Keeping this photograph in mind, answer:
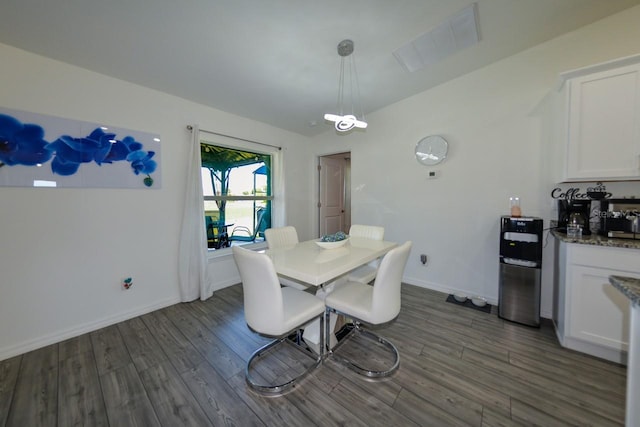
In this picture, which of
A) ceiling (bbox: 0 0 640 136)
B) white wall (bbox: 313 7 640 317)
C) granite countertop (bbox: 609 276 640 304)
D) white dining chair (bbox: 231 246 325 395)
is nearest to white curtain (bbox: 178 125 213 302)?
ceiling (bbox: 0 0 640 136)

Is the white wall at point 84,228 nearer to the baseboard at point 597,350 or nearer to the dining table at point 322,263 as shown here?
the dining table at point 322,263

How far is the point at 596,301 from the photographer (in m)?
1.76

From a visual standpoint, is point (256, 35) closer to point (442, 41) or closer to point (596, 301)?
point (442, 41)

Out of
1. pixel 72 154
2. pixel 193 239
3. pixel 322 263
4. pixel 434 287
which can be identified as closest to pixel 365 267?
pixel 322 263

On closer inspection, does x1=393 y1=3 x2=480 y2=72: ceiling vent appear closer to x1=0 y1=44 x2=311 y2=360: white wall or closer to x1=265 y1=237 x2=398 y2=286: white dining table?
x1=265 y1=237 x2=398 y2=286: white dining table

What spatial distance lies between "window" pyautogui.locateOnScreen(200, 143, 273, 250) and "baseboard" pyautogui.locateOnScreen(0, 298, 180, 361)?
102 centimetres

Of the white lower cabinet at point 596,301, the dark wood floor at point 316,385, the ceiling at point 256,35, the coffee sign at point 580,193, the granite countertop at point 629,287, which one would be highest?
the ceiling at point 256,35

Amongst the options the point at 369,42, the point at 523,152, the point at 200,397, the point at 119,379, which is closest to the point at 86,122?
the point at 119,379

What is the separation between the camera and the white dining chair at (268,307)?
1.40 meters

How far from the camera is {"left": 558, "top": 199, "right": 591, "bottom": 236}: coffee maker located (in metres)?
2.06

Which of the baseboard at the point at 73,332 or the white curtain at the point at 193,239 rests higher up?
the white curtain at the point at 193,239

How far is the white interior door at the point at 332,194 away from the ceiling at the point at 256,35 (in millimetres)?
2106

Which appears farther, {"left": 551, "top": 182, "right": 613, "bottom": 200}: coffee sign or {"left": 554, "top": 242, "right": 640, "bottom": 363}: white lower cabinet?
{"left": 551, "top": 182, "right": 613, "bottom": 200}: coffee sign

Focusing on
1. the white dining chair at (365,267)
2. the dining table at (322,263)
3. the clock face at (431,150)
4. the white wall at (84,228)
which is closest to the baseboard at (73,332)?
the white wall at (84,228)
